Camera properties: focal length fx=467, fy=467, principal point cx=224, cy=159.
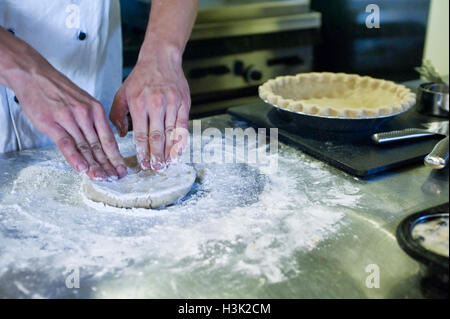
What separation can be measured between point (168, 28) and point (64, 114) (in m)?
0.45

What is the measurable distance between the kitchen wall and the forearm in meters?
2.07

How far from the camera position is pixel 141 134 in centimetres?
115

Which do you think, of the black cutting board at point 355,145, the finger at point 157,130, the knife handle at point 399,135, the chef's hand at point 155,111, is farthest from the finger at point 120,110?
the knife handle at point 399,135

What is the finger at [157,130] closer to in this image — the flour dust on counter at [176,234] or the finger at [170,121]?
the finger at [170,121]

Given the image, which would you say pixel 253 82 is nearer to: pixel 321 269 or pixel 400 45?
pixel 400 45

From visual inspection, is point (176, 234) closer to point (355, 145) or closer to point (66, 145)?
point (66, 145)

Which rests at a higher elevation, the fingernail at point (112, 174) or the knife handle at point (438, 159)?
the knife handle at point (438, 159)

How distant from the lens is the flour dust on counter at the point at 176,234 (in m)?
0.77

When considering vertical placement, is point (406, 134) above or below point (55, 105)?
below

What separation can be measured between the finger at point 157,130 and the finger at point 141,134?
2 centimetres

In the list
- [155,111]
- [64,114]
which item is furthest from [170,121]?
[64,114]

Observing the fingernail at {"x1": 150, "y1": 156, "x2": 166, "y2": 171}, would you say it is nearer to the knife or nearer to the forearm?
the forearm

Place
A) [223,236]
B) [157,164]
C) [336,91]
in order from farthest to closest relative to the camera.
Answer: [336,91] → [157,164] → [223,236]

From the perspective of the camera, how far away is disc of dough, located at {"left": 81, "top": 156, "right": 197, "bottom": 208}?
1021mm
